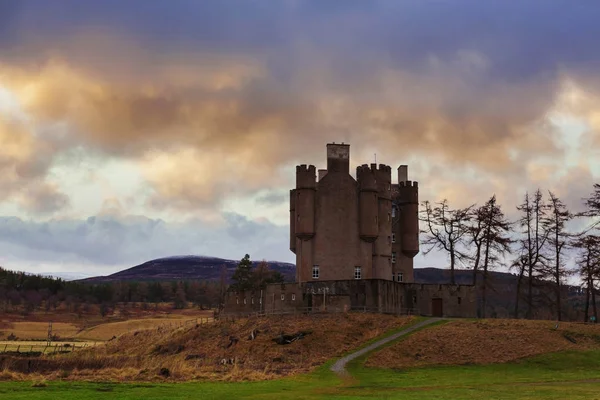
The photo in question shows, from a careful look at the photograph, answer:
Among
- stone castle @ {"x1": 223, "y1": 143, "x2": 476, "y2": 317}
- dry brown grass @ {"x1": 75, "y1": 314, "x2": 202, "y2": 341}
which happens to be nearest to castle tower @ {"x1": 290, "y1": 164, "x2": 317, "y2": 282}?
stone castle @ {"x1": 223, "y1": 143, "x2": 476, "y2": 317}

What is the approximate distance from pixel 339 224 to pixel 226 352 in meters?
24.3

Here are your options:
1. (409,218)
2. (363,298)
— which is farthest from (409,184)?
(363,298)

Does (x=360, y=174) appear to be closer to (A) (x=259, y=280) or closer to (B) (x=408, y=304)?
(B) (x=408, y=304)

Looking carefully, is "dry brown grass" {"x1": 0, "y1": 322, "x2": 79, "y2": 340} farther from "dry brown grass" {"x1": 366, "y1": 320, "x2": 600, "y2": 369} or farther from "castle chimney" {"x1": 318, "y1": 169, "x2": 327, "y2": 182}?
"dry brown grass" {"x1": 366, "y1": 320, "x2": 600, "y2": 369}

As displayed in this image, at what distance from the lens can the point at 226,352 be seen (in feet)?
200

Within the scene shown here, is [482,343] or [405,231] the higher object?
[405,231]

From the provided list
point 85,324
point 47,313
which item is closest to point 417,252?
point 85,324

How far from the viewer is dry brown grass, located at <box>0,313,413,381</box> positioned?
4766 cm

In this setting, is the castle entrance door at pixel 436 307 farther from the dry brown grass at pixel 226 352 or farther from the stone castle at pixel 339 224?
the dry brown grass at pixel 226 352

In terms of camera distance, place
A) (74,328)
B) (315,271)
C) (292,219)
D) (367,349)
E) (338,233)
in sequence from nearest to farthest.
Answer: (367,349) → (315,271) → (338,233) → (292,219) → (74,328)

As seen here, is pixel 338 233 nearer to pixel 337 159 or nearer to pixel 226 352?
pixel 337 159

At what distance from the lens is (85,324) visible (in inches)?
6156

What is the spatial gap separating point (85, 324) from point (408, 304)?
9761 centimetres

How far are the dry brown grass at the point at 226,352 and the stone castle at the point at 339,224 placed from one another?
39.2ft
